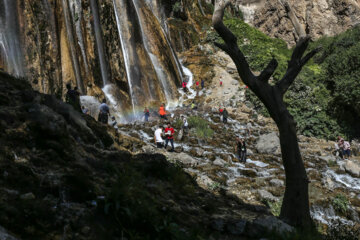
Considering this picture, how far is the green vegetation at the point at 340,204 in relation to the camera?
9.53 m

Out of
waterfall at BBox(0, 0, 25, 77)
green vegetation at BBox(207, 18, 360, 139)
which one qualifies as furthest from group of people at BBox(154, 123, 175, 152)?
green vegetation at BBox(207, 18, 360, 139)

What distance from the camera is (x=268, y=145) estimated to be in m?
16.9

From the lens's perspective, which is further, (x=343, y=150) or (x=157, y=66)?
(x=157, y=66)

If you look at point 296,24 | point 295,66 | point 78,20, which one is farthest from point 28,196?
point 78,20

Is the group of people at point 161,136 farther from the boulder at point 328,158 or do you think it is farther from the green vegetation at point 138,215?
the green vegetation at point 138,215

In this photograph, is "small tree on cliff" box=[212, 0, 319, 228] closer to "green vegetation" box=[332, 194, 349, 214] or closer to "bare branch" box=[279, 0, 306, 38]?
"bare branch" box=[279, 0, 306, 38]

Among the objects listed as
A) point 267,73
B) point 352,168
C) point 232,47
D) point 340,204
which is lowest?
point 340,204

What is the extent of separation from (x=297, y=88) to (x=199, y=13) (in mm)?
18559

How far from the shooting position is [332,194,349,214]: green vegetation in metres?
9.53

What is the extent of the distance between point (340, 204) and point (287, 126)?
18.4 ft

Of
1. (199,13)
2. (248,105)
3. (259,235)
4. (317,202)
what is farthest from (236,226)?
(199,13)

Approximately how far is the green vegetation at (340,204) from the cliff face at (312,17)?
115 ft

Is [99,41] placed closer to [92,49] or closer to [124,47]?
[92,49]

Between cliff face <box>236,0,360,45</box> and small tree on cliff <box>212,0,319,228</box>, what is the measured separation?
38.2m
